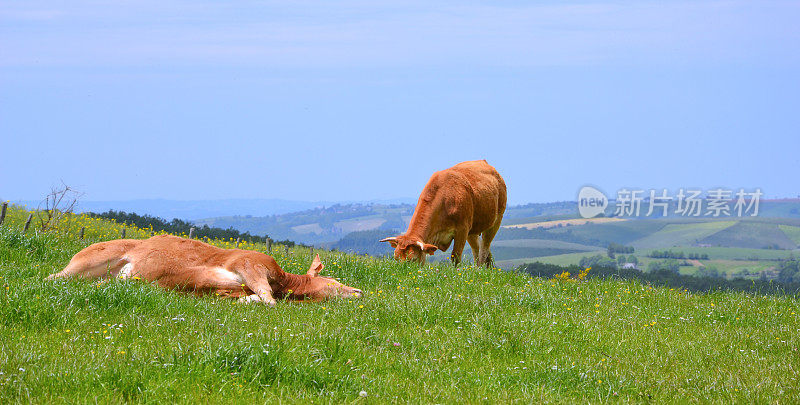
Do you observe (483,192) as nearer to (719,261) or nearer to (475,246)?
(475,246)

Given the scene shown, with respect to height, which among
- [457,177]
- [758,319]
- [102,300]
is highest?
[457,177]

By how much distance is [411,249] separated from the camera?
16.4m

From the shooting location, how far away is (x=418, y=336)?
8.44 meters

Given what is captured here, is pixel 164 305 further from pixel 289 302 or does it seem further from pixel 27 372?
pixel 27 372

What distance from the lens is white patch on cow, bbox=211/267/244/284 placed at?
34.8ft

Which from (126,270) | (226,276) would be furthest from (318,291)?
(126,270)

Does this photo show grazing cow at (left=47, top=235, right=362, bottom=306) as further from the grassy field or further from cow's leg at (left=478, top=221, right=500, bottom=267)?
cow's leg at (left=478, top=221, right=500, bottom=267)

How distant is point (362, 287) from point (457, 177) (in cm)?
680

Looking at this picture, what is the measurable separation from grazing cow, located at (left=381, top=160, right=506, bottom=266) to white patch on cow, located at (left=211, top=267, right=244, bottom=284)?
6055mm

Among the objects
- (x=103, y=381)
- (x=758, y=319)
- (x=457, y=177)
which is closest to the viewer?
(x=103, y=381)

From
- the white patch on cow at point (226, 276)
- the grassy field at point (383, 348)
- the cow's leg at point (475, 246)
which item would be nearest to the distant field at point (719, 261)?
the cow's leg at point (475, 246)

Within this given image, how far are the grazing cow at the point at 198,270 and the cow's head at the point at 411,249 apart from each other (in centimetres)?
508

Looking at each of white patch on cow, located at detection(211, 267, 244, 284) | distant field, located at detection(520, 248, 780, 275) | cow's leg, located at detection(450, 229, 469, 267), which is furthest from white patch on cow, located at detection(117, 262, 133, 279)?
distant field, located at detection(520, 248, 780, 275)

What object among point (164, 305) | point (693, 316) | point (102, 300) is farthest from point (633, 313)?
point (102, 300)
